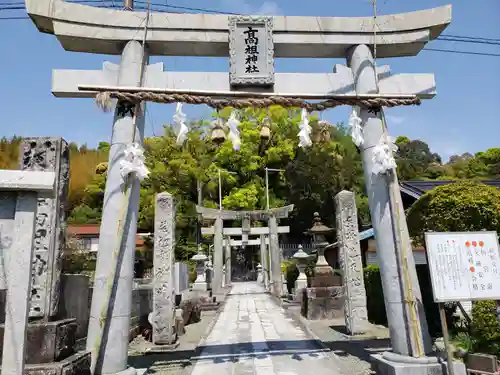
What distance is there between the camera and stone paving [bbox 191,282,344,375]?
6.25 m

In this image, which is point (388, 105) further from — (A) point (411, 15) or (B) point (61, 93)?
(B) point (61, 93)

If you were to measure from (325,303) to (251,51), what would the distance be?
9.65 m

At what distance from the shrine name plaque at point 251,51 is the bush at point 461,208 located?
15.4 ft

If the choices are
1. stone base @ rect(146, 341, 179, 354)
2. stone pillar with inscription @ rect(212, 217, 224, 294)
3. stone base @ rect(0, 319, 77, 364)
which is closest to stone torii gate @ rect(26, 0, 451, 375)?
stone base @ rect(0, 319, 77, 364)

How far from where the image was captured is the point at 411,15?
6289 millimetres

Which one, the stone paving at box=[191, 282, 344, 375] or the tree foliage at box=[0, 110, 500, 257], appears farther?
the tree foliage at box=[0, 110, 500, 257]

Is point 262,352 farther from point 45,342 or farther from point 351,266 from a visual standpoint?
point 45,342

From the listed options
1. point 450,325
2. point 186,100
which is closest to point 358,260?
point 450,325

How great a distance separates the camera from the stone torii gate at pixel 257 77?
5250 millimetres

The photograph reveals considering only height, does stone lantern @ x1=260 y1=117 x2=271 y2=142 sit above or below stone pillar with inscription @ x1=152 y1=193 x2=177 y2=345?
above

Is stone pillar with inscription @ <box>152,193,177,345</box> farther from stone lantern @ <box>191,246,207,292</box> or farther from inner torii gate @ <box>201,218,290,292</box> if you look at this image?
inner torii gate @ <box>201,218,290,292</box>

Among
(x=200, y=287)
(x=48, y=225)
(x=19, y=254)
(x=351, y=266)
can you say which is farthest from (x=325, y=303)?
(x=19, y=254)

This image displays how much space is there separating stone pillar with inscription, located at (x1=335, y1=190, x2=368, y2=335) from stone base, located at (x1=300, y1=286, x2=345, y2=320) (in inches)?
105

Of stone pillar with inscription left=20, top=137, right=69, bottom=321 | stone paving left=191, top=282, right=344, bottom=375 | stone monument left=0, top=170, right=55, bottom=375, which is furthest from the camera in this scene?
stone paving left=191, top=282, right=344, bottom=375
